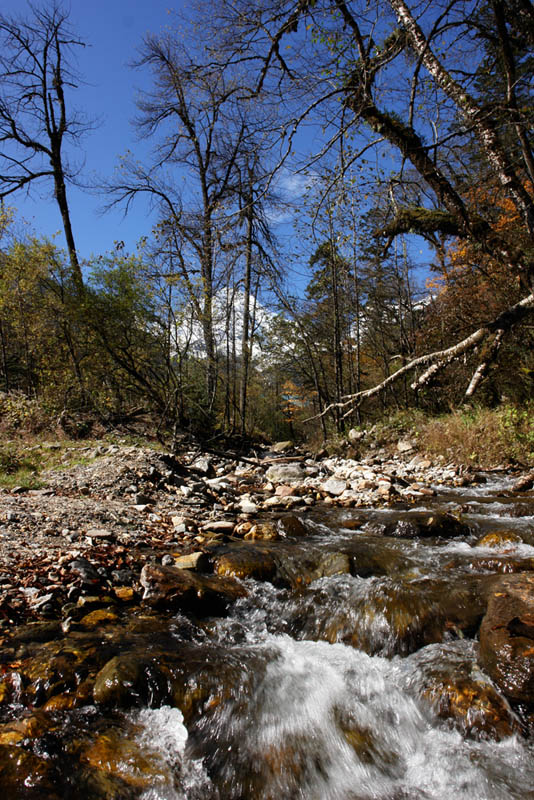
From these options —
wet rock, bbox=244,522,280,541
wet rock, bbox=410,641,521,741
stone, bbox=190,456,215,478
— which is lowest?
wet rock, bbox=410,641,521,741

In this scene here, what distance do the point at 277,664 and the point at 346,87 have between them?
465 cm

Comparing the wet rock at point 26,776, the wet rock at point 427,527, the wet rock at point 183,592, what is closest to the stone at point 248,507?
the wet rock at point 427,527

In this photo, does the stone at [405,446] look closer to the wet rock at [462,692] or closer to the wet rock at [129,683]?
the wet rock at [462,692]

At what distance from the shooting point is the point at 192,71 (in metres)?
3.77

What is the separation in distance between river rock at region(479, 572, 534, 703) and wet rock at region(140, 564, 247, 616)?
1.99 meters

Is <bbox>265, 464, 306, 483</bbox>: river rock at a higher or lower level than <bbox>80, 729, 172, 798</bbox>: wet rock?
higher

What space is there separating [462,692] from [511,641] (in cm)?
44

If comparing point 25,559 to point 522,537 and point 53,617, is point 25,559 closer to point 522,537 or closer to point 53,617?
point 53,617

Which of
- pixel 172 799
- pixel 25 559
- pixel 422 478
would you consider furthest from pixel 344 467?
pixel 172 799

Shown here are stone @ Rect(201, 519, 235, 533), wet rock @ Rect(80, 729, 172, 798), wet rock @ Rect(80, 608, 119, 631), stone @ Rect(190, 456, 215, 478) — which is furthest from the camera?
Answer: stone @ Rect(190, 456, 215, 478)

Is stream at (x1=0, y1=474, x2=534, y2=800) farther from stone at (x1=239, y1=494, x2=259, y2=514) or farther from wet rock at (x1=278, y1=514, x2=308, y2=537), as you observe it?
stone at (x1=239, y1=494, x2=259, y2=514)

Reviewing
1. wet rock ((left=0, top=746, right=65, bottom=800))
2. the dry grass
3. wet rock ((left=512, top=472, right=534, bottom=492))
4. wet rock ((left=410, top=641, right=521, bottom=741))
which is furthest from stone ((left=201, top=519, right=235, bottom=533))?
the dry grass

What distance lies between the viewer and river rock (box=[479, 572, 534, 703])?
2.17 meters

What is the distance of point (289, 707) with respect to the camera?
7.68ft
